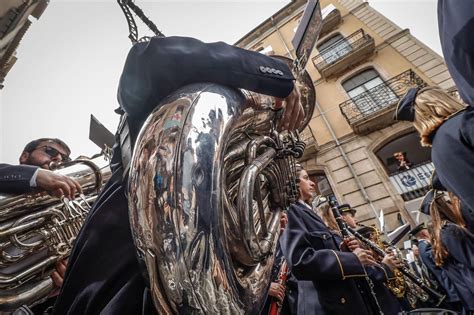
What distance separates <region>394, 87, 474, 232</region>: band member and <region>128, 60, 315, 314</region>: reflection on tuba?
4.09 ft

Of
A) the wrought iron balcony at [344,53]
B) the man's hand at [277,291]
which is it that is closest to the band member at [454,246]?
the man's hand at [277,291]

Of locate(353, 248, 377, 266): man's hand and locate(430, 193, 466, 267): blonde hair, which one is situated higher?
locate(430, 193, 466, 267): blonde hair

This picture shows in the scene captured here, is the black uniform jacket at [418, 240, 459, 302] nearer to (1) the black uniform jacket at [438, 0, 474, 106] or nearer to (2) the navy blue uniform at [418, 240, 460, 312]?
(2) the navy blue uniform at [418, 240, 460, 312]

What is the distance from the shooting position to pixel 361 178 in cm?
747

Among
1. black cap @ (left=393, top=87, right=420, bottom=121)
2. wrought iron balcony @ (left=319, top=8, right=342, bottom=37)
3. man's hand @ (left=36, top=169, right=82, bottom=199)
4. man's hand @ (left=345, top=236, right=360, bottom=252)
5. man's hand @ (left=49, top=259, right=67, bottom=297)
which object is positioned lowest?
man's hand @ (left=345, top=236, right=360, bottom=252)

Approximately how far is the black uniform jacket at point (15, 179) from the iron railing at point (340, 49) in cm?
1042

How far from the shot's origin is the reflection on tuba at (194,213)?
39 cm

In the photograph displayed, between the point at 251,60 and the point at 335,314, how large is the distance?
167cm

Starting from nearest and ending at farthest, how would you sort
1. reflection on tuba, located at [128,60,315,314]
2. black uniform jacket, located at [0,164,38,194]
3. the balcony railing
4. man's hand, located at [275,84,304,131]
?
reflection on tuba, located at [128,60,315,314], man's hand, located at [275,84,304,131], black uniform jacket, located at [0,164,38,194], the balcony railing

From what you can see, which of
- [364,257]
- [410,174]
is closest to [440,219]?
[364,257]

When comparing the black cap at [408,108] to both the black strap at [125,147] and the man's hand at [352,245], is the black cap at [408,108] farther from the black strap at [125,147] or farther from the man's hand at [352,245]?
the black strap at [125,147]

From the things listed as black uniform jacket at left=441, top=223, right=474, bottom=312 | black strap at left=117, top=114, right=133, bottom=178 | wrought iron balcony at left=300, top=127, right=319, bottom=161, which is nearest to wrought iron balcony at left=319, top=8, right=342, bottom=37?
wrought iron balcony at left=300, top=127, right=319, bottom=161

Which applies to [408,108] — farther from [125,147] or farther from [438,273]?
[438,273]

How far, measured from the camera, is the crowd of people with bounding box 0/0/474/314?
59 centimetres
